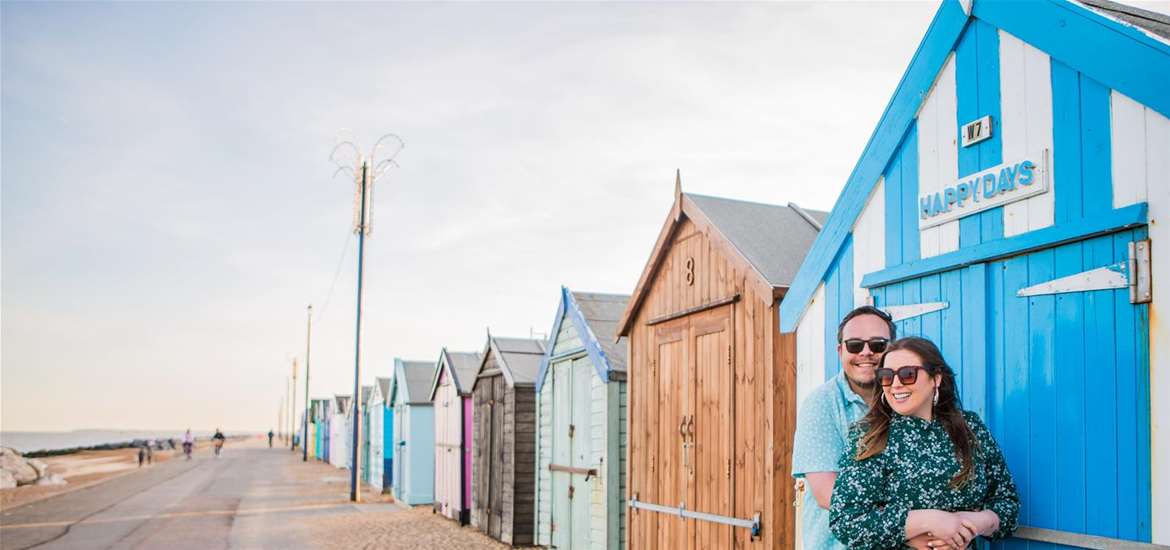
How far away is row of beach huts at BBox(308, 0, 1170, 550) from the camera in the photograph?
12.0 feet

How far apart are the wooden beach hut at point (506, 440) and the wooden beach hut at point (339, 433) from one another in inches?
910

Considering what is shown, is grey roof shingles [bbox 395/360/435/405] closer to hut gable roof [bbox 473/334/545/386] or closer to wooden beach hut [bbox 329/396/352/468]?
hut gable roof [bbox 473/334/545/386]

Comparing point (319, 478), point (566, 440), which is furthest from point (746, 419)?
point (319, 478)

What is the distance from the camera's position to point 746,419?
710 centimetres

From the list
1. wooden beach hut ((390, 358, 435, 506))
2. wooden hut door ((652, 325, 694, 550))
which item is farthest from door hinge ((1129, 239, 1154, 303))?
wooden beach hut ((390, 358, 435, 506))

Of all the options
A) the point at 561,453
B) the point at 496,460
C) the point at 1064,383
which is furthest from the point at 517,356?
the point at 1064,383

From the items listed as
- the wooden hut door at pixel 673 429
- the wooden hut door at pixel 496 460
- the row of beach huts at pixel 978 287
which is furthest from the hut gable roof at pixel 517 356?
the wooden hut door at pixel 673 429

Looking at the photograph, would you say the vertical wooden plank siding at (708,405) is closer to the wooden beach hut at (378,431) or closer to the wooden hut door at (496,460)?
the wooden hut door at (496,460)

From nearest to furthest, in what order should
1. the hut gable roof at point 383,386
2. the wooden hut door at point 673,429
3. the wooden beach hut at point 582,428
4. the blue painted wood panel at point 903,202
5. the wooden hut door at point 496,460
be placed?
the blue painted wood panel at point 903,202 < the wooden hut door at point 673,429 < the wooden beach hut at point 582,428 < the wooden hut door at point 496,460 < the hut gable roof at point 383,386

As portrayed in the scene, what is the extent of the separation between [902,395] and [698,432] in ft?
15.3

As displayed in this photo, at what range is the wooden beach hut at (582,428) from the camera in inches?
432

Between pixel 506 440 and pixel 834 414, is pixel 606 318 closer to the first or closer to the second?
pixel 506 440

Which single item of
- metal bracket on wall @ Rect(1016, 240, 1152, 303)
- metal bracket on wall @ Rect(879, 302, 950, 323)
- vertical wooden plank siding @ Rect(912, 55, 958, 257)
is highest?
vertical wooden plank siding @ Rect(912, 55, 958, 257)

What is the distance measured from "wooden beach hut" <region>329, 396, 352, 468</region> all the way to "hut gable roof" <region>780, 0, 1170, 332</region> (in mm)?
34826
